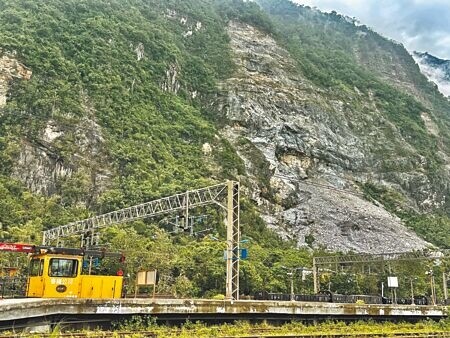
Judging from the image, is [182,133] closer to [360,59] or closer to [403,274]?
[403,274]

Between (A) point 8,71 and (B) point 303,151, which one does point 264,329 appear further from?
(B) point 303,151

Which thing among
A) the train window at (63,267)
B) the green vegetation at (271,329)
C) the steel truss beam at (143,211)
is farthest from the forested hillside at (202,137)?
the green vegetation at (271,329)

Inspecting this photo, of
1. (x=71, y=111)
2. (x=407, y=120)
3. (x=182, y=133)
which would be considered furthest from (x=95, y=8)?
(x=407, y=120)

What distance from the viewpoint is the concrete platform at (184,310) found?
43.1ft

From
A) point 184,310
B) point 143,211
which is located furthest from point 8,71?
point 184,310

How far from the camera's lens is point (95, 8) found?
102 metres

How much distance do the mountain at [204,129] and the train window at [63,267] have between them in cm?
2968

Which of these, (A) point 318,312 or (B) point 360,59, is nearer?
(A) point 318,312

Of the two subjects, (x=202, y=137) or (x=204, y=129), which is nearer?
(x=202, y=137)

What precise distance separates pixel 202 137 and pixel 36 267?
71.9 m

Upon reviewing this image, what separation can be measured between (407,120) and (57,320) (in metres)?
138

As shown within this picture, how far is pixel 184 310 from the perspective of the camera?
52.0 feet

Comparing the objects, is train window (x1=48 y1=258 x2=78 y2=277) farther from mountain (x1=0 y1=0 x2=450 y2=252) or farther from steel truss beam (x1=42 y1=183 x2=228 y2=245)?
mountain (x1=0 y1=0 x2=450 y2=252)

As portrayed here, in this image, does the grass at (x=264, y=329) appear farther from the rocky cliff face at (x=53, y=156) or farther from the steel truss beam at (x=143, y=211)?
the rocky cliff face at (x=53, y=156)
